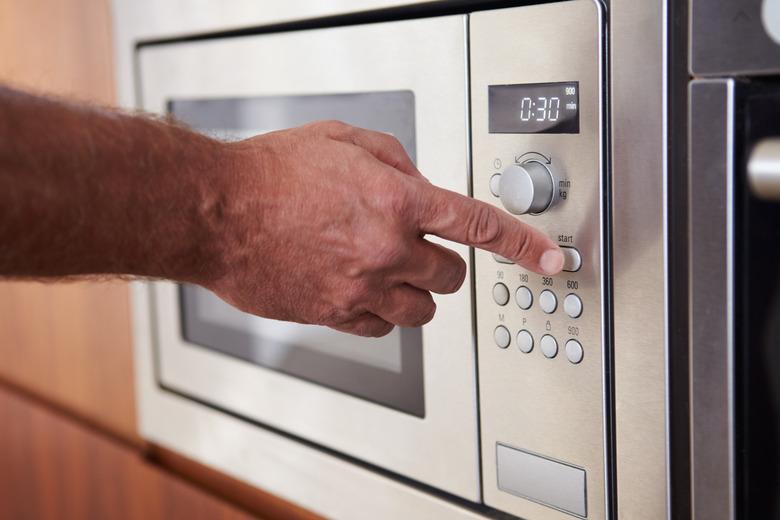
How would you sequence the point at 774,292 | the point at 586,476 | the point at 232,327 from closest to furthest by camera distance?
the point at 774,292, the point at 586,476, the point at 232,327

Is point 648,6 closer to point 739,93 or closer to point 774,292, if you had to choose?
point 739,93

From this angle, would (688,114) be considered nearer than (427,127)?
Yes

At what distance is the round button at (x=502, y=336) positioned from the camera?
634mm

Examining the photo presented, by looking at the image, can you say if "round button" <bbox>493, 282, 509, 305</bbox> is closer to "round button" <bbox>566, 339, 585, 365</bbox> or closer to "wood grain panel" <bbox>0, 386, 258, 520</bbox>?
"round button" <bbox>566, 339, 585, 365</bbox>

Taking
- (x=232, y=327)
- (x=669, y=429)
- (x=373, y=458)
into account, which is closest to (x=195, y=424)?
(x=232, y=327)

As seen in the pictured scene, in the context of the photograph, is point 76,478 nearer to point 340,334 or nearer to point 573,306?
point 340,334

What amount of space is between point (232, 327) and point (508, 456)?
15.2 inches

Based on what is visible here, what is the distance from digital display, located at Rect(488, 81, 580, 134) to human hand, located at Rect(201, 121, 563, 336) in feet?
0.26

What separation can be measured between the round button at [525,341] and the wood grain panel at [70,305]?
0.61m

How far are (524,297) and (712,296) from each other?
0.46ft

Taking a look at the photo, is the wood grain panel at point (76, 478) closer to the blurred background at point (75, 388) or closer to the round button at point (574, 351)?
the blurred background at point (75, 388)

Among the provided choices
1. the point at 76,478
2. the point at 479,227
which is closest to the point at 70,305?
the point at 76,478

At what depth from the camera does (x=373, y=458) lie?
30.5 inches

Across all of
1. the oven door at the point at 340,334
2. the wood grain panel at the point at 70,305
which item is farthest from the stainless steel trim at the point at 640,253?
the wood grain panel at the point at 70,305
